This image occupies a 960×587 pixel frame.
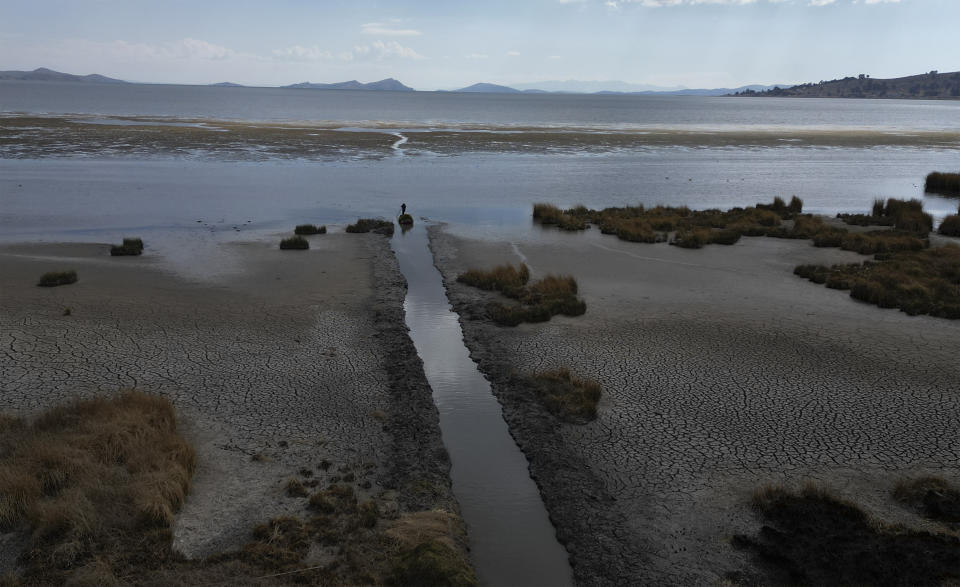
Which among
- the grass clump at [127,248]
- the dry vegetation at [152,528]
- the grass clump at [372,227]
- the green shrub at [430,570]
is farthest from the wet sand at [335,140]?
the green shrub at [430,570]

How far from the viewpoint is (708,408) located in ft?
41.6

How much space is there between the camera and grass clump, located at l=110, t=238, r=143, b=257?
2338 centimetres

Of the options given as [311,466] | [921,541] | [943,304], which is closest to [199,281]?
[311,466]

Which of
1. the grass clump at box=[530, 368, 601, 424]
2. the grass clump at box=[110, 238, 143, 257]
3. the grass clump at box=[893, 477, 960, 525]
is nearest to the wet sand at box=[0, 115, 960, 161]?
the grass clump at box=[110, 238, 143, 257]

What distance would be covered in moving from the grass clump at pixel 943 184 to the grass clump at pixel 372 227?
118 feet

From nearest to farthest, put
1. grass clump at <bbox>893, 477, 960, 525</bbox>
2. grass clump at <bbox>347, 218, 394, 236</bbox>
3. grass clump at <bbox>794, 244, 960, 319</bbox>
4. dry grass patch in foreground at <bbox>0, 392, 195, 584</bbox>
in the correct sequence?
dry grass patch in foreground at <bbox>0, 392, 195, 584</bbox> → grass clump at <bbox>893, 477, 960, 525</bbox> → grass clump at <bbox>794, 244, 960, 319</bbox> → grass clump at <bbox>347, 218, 394, 236</bbox>

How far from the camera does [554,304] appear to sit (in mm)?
18391

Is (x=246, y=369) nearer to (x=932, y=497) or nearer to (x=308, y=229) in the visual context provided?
(x=932, y=497)

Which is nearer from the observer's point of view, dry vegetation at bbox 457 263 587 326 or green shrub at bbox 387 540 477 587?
green shrub at bbox 387 540 477 587

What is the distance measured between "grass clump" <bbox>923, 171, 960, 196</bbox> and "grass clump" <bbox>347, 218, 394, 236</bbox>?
36.1 metres

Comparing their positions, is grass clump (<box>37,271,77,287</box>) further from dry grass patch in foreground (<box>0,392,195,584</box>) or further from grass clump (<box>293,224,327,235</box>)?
dry grass patch in foreground (<box>0,392,195,584</box>)

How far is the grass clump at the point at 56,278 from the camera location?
19344 mm

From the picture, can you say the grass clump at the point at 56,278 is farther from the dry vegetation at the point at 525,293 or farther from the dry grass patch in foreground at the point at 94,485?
the dry vegetation at the point at 525,293

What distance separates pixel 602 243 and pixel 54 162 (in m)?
40.3
